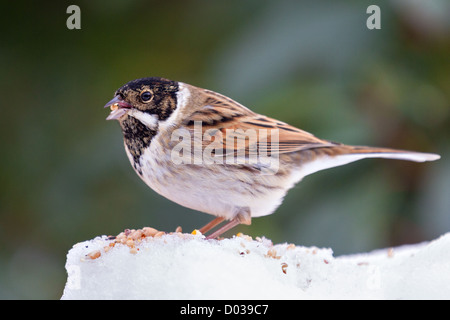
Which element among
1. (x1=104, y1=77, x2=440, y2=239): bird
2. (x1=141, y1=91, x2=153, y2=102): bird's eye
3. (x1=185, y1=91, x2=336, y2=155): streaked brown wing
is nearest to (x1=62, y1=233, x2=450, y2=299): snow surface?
(x1=104, y1=77, x2=440, y2=239): bird

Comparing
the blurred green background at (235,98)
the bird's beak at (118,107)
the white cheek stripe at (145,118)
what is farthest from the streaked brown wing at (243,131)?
the blurred green background at (235,98)

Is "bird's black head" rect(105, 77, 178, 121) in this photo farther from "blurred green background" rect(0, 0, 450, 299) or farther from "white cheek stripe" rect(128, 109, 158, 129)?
"blurred green background" rect(0, 0, 450, 299)

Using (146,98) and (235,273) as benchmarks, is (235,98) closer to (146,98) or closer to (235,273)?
(146,98)

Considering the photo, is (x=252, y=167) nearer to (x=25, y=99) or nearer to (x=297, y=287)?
(x=297, y=287)

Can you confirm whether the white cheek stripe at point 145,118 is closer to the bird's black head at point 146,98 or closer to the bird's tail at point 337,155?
the bird's black head at point 146,98

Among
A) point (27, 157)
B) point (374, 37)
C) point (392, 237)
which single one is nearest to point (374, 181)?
point (392, 237)

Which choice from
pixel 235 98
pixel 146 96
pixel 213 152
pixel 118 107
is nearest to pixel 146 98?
pixel 146 96
